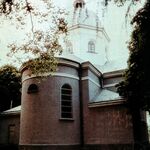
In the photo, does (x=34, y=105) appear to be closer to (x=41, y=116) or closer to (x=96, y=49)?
(x=41, y=116)

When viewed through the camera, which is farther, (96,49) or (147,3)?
(96,49)

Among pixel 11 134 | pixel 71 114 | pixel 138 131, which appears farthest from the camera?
pixel 11 134

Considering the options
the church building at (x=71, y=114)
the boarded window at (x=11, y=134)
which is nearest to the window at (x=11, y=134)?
the boarded window at (x=11, y=134)

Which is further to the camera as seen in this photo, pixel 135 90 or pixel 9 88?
pixel 9 88

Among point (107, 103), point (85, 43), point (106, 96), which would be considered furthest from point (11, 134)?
point (85, 43)

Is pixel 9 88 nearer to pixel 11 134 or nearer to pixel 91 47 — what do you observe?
pixel 11 134

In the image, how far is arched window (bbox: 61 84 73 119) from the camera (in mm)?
18688

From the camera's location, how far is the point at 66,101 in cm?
1903

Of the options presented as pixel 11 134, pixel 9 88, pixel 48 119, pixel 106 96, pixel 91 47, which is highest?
pixel 91 47

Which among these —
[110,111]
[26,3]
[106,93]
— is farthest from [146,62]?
[106,93]

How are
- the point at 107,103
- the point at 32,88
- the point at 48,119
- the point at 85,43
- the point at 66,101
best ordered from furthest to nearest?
the point at 85,43
the point at 32,88
the point at 66,101
the point at 107,103
the point at 48,119

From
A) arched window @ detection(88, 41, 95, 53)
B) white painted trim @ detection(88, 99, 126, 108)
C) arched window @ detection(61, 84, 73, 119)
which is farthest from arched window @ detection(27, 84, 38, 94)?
arched window @ detection(88, 41, 95, 53)

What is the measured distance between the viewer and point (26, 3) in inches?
259

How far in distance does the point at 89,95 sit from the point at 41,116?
4081mm
